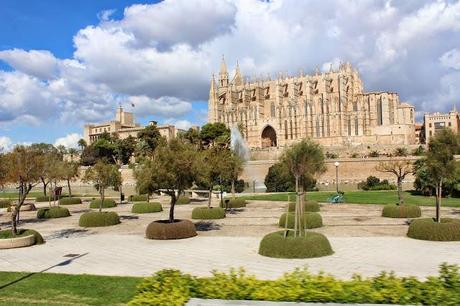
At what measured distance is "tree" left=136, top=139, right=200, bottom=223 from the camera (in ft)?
56.2

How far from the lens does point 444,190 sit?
3300cm

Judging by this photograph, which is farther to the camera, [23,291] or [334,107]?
[334,107]

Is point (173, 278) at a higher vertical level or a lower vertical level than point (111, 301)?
higher

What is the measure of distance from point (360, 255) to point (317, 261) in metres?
1.41

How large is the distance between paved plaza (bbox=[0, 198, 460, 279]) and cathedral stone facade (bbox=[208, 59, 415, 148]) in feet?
232

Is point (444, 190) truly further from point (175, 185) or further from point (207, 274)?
point (207, 274)

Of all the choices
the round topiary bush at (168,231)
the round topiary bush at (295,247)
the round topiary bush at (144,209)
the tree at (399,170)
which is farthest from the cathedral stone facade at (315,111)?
the round topiary bush at (295,247)

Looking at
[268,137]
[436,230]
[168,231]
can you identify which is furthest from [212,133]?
[436,230]

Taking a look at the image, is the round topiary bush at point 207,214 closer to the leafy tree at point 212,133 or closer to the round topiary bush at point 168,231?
the round topiary bush at point 168,231

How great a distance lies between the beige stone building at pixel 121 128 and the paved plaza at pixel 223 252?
3947 inches

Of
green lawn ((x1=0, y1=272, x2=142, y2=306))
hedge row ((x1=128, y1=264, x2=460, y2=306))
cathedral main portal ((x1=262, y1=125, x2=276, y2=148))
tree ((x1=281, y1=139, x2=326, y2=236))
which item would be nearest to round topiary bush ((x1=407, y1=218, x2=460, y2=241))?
tree ((x1=281, y1=139, x2=326, y2=236))

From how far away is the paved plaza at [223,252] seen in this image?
10.8 meters

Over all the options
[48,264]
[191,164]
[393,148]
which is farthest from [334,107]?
[48,264]

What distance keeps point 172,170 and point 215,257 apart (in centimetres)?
559
